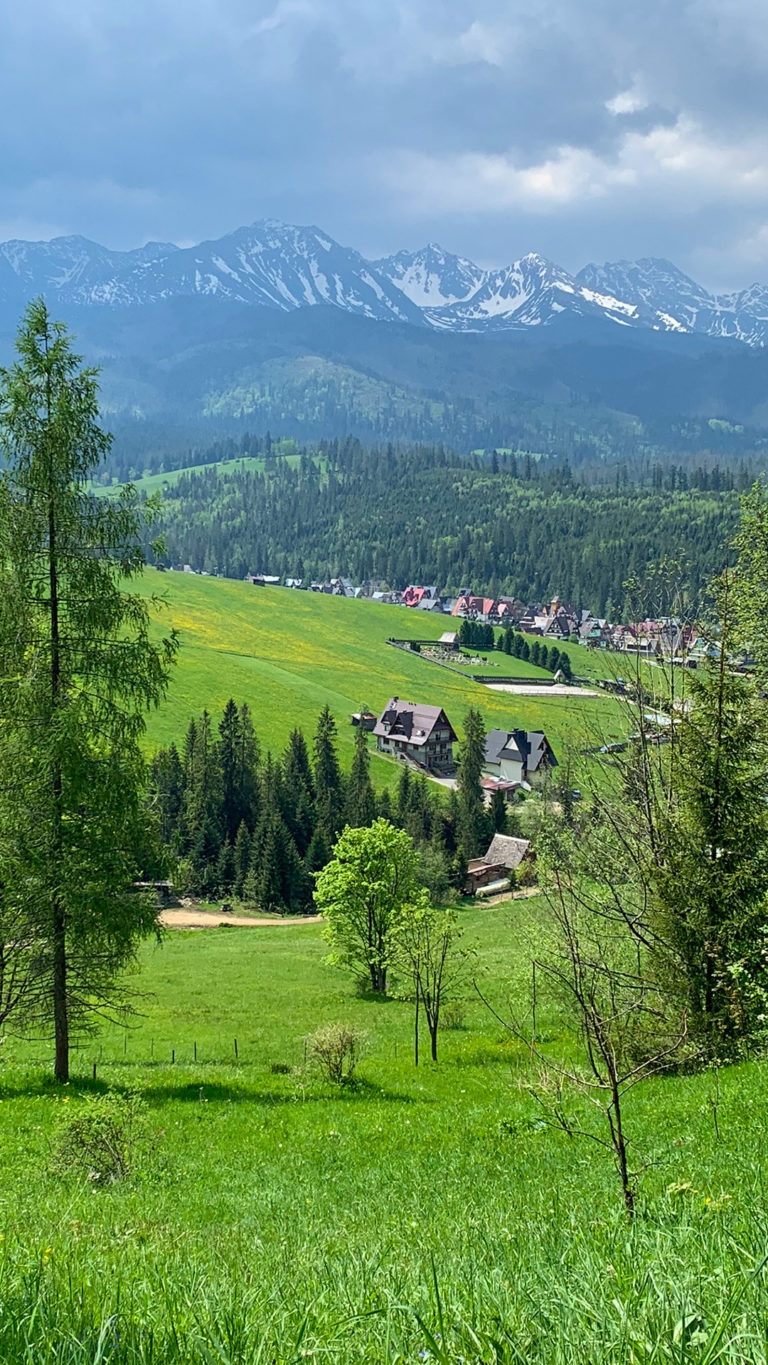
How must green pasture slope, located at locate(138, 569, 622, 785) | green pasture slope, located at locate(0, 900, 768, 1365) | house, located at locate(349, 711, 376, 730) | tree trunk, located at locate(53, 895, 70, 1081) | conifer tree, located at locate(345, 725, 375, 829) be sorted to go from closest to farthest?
green pasture slope, located at locate(0, 900, 768, 1365) → tree trunk, located at locate(53, 895, 70, 1081) → conifer tree, located at locate(345, 725, 375, 829) → green pasture slope, located at locate(138, 569, 622, 785) → house, located at locate(349, 711, 376, 730)

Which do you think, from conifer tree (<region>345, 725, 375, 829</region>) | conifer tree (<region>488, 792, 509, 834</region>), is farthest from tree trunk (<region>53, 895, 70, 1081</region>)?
conifer tree (<region>488, 792, 509, 834</region>)

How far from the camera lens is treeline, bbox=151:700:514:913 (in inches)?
3199

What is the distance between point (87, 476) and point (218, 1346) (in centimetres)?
1756

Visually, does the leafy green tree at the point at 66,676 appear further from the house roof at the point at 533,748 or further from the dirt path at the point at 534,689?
the dirt path at the point at 534,689

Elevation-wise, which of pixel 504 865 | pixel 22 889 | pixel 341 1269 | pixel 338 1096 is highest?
pixel 341 1269

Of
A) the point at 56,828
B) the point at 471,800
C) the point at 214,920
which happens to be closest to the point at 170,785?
the point at 214,920

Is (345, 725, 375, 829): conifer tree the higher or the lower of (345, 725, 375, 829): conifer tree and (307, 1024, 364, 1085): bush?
the lower

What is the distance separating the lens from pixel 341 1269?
3.94 meters

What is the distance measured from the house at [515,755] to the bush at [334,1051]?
330ft

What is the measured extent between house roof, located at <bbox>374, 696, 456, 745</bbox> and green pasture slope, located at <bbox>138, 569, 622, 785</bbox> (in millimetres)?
6015

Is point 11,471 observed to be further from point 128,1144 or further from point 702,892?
point 702,892

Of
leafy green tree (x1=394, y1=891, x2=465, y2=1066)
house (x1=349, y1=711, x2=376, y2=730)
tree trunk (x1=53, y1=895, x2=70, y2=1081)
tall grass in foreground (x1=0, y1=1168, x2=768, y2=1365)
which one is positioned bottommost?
house (x1=349, y1=711, x2=376, y2=730)

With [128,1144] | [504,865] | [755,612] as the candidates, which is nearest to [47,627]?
[128,1144]

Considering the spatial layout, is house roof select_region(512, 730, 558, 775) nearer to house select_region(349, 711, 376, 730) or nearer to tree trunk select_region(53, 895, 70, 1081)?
house select_region(349, 711, 376, 730)
